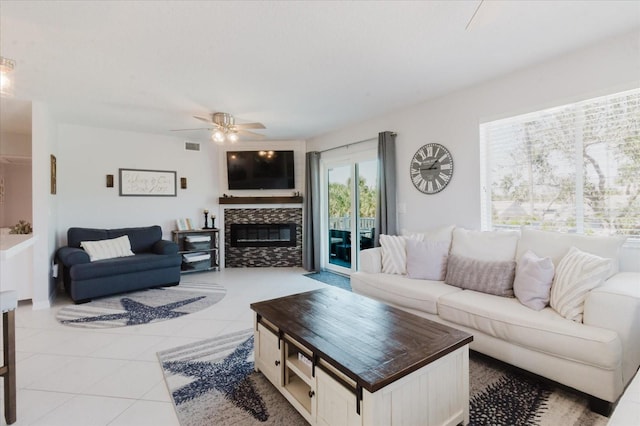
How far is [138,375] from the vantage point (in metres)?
2.11

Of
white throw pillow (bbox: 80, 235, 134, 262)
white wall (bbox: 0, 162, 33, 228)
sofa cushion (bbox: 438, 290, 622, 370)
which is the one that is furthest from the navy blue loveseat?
sofa cushion (bbox: 438, 290, 622, 370)

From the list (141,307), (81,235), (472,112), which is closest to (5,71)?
(141,307)

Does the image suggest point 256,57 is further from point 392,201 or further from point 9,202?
point 9,202

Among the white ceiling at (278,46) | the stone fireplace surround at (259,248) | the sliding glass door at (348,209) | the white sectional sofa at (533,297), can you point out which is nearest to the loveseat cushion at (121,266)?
the stone fireplace surround at (259,248)

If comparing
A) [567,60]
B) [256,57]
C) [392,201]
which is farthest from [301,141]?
[567,60]

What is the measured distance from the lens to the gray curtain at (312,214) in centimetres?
538

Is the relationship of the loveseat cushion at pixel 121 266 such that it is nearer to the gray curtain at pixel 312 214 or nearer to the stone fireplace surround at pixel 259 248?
the stone fireplace surround at pixel 259 248

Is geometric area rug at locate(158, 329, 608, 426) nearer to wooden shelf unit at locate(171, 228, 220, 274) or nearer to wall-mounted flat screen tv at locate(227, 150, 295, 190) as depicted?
wooden shelf unit at locate(171, 228, 220, 274)

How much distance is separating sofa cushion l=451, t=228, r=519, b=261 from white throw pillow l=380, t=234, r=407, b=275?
0.49m

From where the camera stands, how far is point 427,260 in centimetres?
291

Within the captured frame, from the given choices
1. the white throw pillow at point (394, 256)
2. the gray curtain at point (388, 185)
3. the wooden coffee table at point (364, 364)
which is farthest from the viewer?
the gray curtain at point (388, 185)

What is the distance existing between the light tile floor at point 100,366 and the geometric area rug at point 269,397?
0.45 feet

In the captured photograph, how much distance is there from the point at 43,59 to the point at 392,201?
374 cm

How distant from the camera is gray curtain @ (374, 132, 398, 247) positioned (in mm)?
3930
